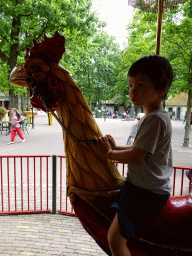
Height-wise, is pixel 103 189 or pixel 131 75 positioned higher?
pixel 131 75

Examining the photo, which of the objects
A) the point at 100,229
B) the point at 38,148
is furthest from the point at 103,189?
the point at 38,148

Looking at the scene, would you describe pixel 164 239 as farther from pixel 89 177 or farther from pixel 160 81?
pixel 160 81

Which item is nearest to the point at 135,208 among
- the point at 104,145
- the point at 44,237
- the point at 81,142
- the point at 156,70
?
the point at 104,145

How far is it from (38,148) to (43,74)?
9.45m

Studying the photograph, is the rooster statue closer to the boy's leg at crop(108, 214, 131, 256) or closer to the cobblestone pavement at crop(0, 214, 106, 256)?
the boy's leg at crop(108, 214, 131, 256)

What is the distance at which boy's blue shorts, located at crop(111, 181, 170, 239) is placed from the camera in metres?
1.35

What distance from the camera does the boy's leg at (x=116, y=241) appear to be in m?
1.37

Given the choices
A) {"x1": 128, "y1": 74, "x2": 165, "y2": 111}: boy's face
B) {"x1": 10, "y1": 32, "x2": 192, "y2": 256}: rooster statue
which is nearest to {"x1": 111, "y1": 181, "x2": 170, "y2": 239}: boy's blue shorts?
{"x1": 10, "y1": 32, "x2": 192, "y2": 256}: rooster statue

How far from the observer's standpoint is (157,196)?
1390 millimetres

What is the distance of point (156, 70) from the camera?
134 centimetres

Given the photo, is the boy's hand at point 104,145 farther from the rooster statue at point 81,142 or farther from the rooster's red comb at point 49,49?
the rooster's red comb at point 49,49

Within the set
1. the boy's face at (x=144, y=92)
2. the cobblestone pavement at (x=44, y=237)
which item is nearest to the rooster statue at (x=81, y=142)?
the boy's face at (x=144, y=92)

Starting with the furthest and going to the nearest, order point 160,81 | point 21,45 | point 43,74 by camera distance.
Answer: point 21,45
point 43,74
point 160,81

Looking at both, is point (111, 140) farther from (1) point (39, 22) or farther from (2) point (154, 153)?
(1) point (39, 22)
